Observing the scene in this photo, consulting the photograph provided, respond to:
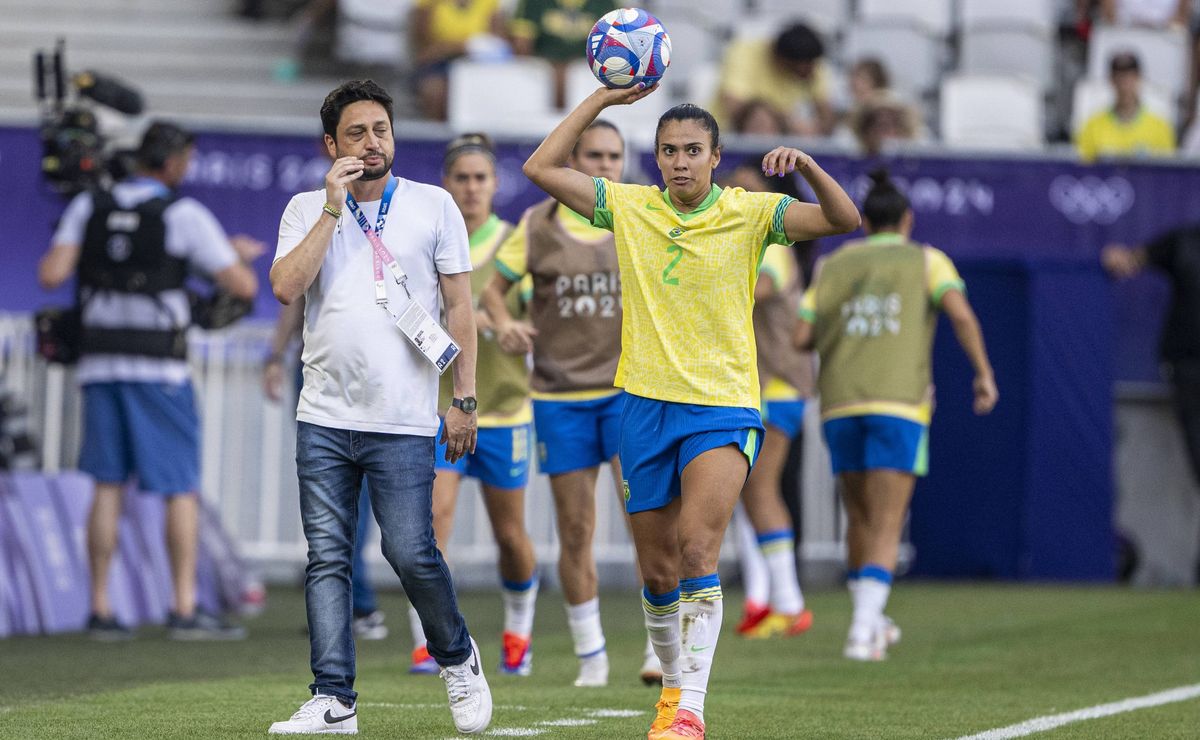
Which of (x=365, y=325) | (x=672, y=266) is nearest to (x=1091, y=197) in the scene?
(x=672, y=266)

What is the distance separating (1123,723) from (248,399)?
7.72 metres

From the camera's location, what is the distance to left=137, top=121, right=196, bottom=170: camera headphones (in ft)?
34.0

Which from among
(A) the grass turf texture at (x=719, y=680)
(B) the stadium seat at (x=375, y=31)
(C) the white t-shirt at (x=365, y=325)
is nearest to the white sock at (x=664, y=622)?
(A) the grass turf texture at (x=719, y=680)

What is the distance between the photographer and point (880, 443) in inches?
383

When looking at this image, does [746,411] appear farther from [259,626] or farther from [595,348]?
[259,626]

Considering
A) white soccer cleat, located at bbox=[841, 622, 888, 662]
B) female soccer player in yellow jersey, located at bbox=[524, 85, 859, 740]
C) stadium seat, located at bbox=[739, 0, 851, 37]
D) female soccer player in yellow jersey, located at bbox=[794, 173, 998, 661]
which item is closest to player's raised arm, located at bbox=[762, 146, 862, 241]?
female soccer player in yellow jersey, located at bbox=[524, 85, 859, 740]

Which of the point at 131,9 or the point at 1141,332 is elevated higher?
the point at 131,9

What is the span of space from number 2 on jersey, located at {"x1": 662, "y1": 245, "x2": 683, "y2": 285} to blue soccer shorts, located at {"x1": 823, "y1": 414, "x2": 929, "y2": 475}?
343 cm

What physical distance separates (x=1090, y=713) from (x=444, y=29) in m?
11.2

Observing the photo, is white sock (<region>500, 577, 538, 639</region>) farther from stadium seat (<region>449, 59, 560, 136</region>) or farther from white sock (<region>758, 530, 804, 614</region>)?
stadium seat (<region>449, 59, 560, 136</region>)

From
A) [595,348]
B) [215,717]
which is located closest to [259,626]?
[595,348]

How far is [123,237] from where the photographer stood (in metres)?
10.2

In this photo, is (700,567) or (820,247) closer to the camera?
(700,567)

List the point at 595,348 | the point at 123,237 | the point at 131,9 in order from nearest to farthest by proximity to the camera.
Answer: the point at 595,348 < the point at 123,237 < the point at 131,9
